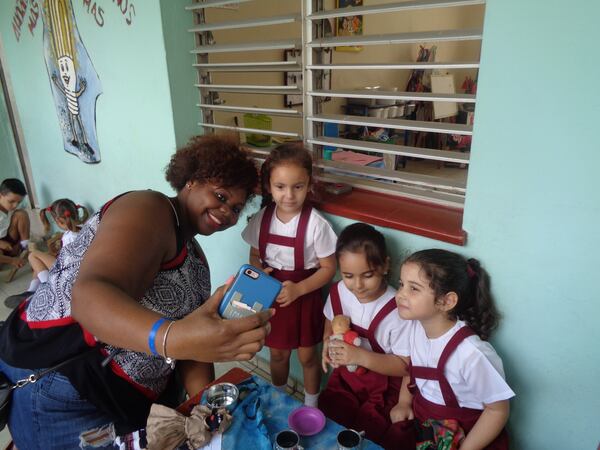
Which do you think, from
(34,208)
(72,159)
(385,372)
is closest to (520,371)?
(385,372)

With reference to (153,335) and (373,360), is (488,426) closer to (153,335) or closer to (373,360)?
(373,360)

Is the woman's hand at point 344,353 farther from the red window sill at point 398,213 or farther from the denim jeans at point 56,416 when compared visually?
the denim jeans at point 56,416

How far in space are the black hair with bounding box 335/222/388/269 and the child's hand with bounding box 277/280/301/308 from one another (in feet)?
0.80

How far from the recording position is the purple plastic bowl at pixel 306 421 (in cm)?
124

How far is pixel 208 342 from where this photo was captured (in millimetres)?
750

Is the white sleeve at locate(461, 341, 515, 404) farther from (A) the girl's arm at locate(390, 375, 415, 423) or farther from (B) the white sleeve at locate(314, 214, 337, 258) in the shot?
(B) the white sleeve at locate(314, 214, 337, 258)

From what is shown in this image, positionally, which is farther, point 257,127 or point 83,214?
point 83,214

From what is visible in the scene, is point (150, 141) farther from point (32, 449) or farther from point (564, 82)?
point (564, 82)

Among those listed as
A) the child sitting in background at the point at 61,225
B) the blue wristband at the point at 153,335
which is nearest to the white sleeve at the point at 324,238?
the blue wristband at the point at 153,335

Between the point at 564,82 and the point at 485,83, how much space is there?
0.69 ft

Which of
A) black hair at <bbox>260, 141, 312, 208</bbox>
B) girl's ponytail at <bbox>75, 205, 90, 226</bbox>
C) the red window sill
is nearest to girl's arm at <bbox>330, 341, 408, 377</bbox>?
the red window sill

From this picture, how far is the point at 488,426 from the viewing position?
51.5 inches

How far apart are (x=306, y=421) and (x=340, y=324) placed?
1.52ft

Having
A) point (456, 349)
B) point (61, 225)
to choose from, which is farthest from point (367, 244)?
point (61, 225)
